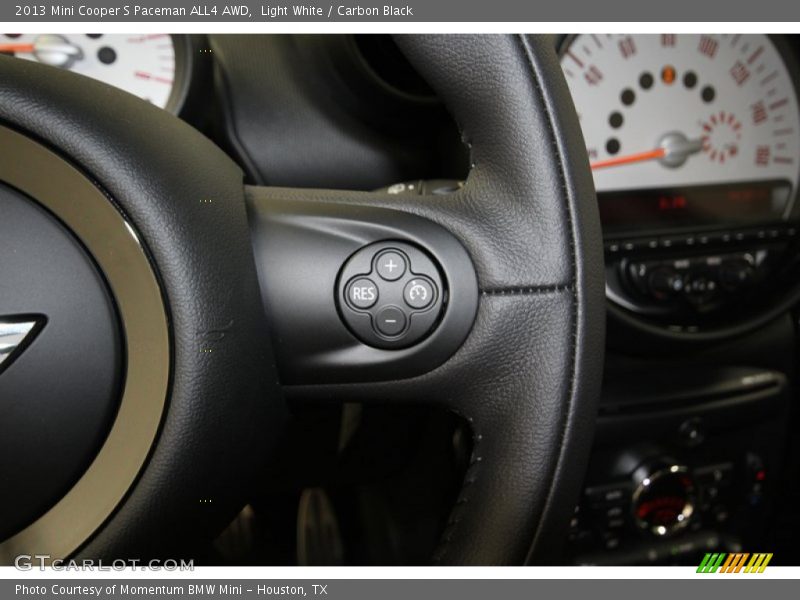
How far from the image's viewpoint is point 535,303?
506mm

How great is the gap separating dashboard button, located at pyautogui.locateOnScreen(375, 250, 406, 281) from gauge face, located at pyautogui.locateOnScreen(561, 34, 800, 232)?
16.8 inches

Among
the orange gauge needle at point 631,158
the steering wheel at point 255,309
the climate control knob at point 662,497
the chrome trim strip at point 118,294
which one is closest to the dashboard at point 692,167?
the orange gauge needle at point 631,158

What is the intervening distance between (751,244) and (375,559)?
584 mm

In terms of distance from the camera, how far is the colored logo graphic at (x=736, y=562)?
81cm

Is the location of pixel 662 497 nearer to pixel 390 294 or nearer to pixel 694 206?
pixel 694 206

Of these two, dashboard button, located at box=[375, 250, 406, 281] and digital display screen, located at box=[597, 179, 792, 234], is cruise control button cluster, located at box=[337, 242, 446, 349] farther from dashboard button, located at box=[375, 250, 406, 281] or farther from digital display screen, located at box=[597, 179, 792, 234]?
digital display screen, located at box=[597, 179, 792, 234]

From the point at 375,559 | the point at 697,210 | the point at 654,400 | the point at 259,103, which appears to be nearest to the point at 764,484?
the point at 654,400

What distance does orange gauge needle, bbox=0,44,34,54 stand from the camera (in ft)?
2.54

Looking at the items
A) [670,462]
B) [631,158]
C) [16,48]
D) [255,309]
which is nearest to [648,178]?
[631,158]

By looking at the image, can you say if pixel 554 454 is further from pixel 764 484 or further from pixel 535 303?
pixel 764 484

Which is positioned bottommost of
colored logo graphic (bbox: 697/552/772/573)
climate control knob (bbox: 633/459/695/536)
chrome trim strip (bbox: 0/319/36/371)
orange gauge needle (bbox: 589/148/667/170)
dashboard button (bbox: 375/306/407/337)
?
colored logo graphic (bbox: 697/552/772/573)

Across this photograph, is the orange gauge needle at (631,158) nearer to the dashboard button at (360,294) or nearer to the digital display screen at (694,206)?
the digital display screen at (694,206)

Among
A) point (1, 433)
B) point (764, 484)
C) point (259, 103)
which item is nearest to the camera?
point (1, 433)

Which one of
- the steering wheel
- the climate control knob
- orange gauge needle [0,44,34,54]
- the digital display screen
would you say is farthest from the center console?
orange gauge needle [0,44,34,54]
